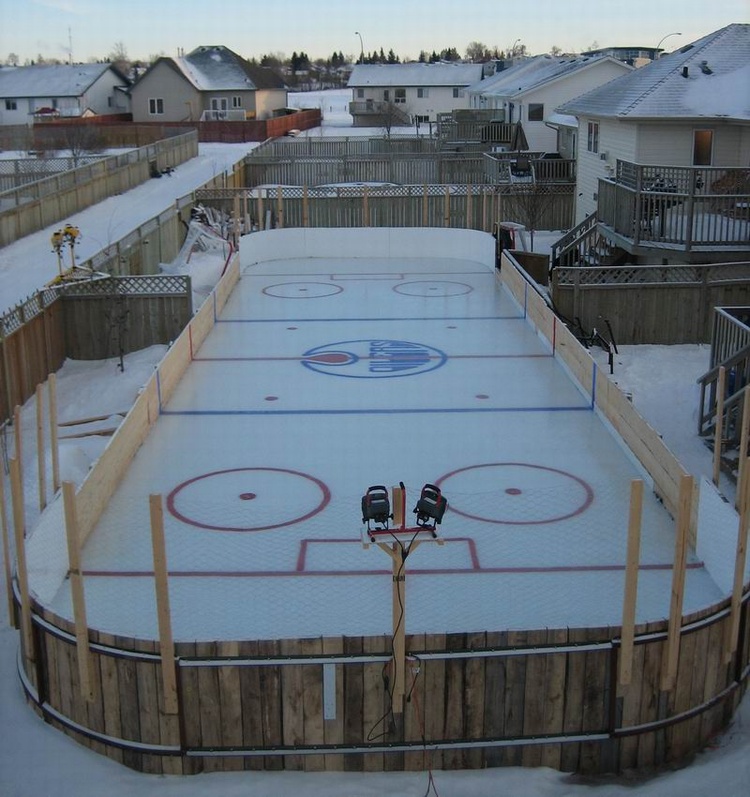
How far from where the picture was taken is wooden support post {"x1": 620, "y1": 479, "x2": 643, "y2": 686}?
19.0 feet

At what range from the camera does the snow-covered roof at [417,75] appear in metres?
70.0

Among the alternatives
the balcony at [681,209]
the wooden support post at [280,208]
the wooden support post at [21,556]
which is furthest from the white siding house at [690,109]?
the wooden support post at [21,556]

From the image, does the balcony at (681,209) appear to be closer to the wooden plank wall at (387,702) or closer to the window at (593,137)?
the window at (593,137)

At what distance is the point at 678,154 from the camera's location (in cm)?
1981

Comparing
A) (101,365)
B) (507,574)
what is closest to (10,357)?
(101,365)

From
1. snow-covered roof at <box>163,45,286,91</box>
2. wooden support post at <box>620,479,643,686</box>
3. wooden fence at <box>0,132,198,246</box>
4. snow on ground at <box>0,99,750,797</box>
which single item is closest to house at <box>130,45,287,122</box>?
snow-covered roof at <box>163,45,286,91</box>

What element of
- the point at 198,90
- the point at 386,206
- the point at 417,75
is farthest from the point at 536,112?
the point at 417,75

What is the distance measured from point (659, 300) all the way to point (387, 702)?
11226 millimetres

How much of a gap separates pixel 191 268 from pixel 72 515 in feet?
49.7

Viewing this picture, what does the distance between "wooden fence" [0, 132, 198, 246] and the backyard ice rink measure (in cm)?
1055

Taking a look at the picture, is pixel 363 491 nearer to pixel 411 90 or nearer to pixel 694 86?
pixel 694 86

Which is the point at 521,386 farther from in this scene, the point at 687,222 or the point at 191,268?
the point at 191,268

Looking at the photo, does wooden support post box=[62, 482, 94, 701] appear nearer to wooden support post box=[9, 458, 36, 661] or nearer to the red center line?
wooden support post box=[9, 458, 36, 661]

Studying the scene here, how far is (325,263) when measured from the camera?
21.7 metres
